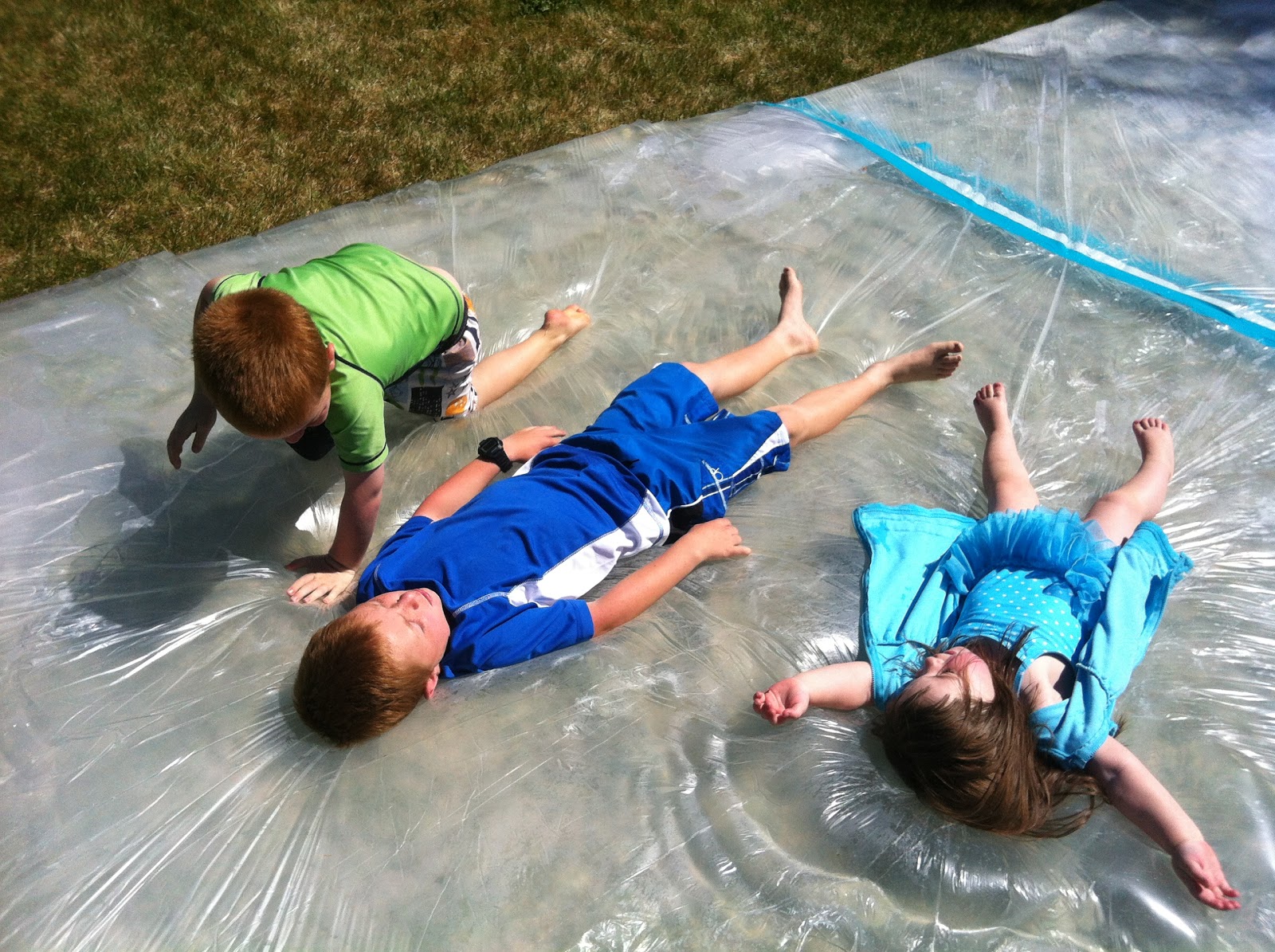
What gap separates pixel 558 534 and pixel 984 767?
3.24ft

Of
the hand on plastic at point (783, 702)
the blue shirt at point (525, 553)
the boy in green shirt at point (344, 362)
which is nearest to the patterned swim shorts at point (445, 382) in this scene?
the boy in green shirt at point (344, 362)

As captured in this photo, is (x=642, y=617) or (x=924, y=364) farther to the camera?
(x=924, y=364)

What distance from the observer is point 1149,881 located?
180 cm

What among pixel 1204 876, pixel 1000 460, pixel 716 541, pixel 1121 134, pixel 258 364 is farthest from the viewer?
pixel 1121 134

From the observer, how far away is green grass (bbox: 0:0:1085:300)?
362 cm

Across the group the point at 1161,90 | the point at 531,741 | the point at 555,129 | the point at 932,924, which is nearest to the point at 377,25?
the point at 555,129

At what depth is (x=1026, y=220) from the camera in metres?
3.17

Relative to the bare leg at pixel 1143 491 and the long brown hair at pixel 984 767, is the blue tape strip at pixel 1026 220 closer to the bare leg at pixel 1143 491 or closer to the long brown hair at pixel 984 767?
the bare leg at pixel 1143 491

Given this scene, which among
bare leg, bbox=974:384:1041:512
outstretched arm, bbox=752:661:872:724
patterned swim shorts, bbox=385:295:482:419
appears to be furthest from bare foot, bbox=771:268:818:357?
outstretched arm, bbox=752:661:872:724

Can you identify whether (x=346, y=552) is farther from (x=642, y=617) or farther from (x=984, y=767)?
(x=984, y=767)

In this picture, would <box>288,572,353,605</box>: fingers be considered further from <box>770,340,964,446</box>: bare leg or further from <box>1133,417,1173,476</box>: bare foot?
<box>1133,417,1173,476</box>: bare foot

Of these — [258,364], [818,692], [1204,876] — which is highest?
[258,364]

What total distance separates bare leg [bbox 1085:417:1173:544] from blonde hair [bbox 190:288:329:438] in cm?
172

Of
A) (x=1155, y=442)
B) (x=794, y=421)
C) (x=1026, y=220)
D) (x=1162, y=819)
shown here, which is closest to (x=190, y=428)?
(x=794, y=421)
